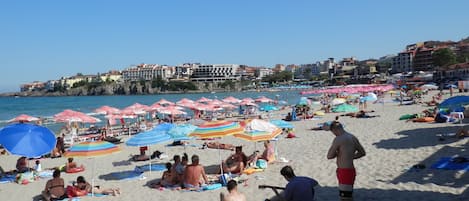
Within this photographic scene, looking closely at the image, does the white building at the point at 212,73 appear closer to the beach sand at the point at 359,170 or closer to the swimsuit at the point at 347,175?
the beach sand at the point at 359,170

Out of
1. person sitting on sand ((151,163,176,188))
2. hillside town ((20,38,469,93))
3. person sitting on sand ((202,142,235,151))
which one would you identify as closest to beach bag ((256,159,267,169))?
person sitting on sand ((151,163,176,188))

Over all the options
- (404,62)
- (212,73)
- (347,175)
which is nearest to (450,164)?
(347,175)

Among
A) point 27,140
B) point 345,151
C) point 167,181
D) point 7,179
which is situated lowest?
point 7,179

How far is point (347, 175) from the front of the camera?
5309 millimetres

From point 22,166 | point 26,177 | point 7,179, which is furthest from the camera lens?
point 22,166

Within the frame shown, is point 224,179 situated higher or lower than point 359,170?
lower

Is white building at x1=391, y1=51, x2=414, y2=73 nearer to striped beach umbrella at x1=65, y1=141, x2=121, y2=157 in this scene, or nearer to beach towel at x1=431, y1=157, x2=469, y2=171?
beach towel at x1=431, y1=157, x2=469, y2=171

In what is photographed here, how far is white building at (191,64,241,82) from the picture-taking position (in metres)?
162

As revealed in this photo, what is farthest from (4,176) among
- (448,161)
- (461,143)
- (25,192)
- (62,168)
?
(461,143)

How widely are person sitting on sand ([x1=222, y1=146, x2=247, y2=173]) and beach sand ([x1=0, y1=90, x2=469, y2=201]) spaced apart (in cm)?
33

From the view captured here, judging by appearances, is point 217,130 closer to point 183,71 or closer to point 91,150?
point 91,150

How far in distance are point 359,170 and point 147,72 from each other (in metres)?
173

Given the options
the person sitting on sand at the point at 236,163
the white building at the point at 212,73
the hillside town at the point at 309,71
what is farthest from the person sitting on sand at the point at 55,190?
the white building at the point at 212,73

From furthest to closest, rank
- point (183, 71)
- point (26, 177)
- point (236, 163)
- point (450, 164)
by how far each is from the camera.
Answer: point (183, 71) < point (26, 177) < point (236, 163) < point (450, 164)
